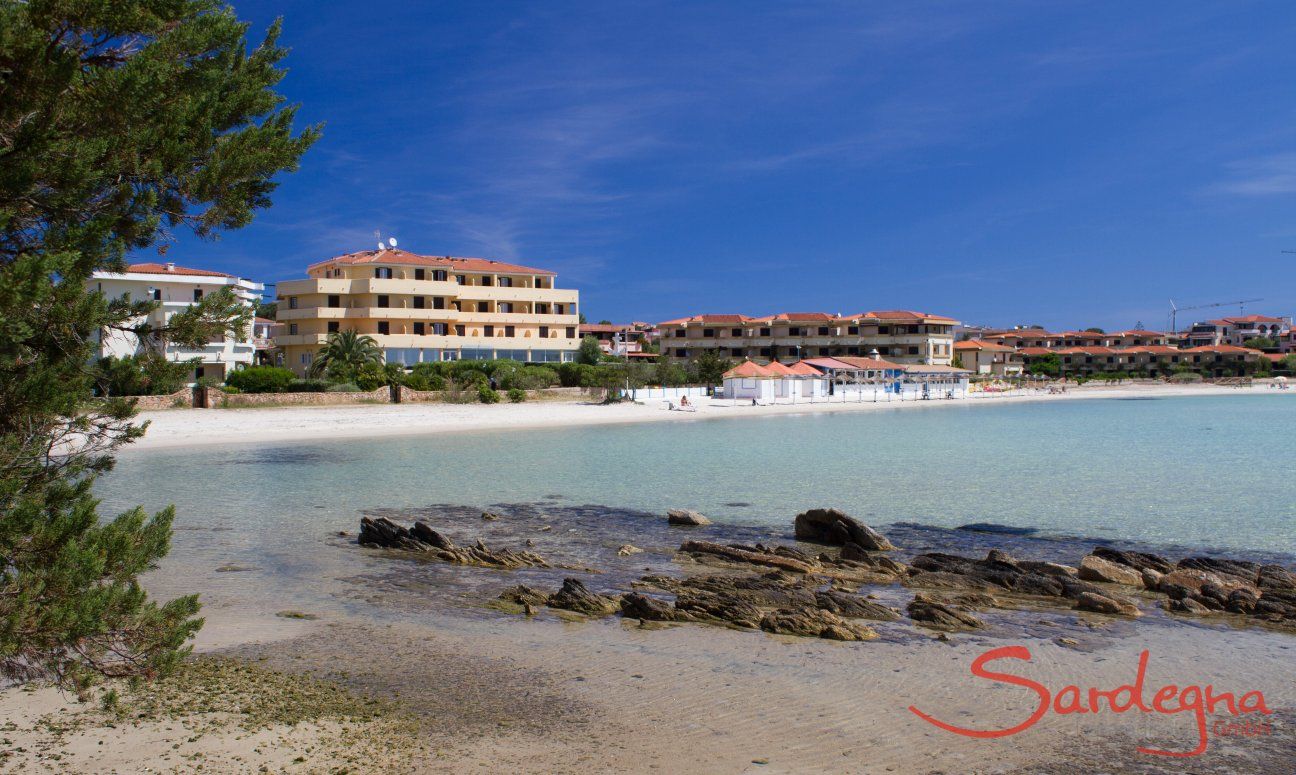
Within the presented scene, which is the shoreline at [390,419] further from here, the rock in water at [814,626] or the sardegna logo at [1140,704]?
the sardegna logo at [1140,704]

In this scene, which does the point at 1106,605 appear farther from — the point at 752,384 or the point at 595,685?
the point at 752,384

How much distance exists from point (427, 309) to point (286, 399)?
24.0 meters

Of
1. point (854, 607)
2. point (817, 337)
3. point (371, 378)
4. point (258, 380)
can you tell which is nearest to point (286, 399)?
point (258, 380)

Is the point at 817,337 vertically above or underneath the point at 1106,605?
above

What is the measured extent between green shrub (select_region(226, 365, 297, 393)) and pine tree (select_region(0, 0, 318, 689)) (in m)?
45.0

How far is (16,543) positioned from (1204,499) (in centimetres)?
2514

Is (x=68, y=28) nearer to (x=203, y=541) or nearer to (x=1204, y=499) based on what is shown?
(x=203, y=541)

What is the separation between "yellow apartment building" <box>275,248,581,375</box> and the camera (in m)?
66.7

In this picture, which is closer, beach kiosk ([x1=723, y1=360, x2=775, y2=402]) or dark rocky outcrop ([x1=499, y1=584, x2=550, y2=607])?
dark rocky outcrop ([x1=499, y1=584, x2=550, y2=607])

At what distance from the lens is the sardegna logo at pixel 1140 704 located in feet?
24.3

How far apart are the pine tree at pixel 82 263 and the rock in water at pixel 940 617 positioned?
8417 millimetres

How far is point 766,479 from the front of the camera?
26.7 metres

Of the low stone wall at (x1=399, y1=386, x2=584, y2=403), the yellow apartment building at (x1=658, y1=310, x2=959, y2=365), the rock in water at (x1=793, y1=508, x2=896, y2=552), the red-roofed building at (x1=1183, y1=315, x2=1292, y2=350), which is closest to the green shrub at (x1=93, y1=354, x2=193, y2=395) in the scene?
the rock in water at (x1=793, y1=508, x2=896, y2=552)

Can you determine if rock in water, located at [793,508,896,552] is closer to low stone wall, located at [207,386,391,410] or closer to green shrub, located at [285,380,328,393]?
low stone wall, located at [207,386,391,410]
